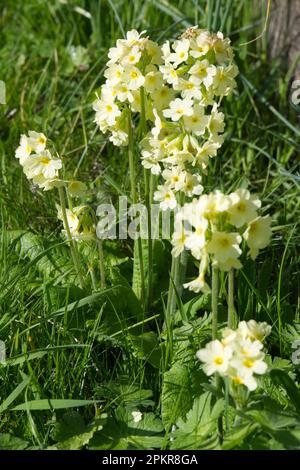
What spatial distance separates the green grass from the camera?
205cm

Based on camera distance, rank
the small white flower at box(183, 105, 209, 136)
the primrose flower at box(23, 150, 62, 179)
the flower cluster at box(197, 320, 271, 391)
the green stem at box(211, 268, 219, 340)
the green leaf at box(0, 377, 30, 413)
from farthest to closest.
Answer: the primrose flower at box(23, 150, 62, 179), the small white flower at box(183, 105, 209, 136), the green leaf at box(0, 377, 30, 413), the green stem at box(211, 268, 219, 340), the flower cluster at box(197, 320, 271, 391)

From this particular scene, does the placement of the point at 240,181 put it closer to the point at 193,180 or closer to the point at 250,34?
the point at 193,180

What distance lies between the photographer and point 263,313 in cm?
233

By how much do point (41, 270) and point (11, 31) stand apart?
1.81 m

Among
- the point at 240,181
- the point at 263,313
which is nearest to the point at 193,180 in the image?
the point at 263,313

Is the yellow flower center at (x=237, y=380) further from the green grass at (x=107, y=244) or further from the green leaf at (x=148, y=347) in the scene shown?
the green leaf at (x=148, y=347)

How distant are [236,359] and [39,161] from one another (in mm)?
791

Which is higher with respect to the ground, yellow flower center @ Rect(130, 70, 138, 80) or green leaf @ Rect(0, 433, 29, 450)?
yellow flower center @ Rect(130, 70, 138, 80)

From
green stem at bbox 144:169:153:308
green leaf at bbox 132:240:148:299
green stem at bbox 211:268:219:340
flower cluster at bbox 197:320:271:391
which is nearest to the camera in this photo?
flower cluster at bbox 197:320:271:391

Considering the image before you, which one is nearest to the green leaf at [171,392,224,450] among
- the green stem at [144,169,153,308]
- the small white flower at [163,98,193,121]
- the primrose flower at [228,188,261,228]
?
A: the primrose flower at [228,188,261,228]

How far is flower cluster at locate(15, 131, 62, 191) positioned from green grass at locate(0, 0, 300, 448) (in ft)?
0.64

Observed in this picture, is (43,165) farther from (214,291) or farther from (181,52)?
(214,291)

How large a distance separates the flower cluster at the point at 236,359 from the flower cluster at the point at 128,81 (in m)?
0.71

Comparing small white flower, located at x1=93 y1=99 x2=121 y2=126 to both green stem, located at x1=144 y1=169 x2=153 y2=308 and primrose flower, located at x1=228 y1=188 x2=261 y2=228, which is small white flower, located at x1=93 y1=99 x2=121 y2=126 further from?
primrose flower, located at x1=228 y1=188 x2=261 y2=228
